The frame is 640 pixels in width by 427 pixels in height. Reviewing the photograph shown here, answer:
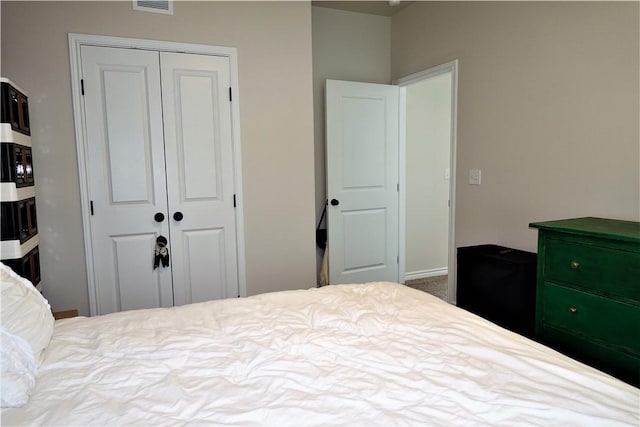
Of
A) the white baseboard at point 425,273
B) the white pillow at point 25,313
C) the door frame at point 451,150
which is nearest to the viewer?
the white pillow at point 25,313

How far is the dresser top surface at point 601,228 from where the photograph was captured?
1.78 m

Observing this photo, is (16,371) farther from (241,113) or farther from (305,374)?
(241,113)

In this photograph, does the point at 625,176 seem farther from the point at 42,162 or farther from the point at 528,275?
the point at 42,162

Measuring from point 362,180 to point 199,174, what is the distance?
165 centimetres

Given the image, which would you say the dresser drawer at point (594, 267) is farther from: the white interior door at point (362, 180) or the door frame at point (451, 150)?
the white interior door at point (362, 180)

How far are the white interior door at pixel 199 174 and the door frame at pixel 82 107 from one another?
41 mm

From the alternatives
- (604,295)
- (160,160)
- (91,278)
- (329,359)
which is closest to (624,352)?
(604,295)

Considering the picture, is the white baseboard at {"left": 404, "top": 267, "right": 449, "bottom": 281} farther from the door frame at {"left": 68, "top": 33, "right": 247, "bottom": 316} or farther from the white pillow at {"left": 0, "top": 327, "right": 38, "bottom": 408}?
the white pillow at {"left": 0, "top": 327, "right": 38, "bottom": 408}

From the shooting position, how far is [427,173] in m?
4.60

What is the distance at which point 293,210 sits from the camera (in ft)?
10.8

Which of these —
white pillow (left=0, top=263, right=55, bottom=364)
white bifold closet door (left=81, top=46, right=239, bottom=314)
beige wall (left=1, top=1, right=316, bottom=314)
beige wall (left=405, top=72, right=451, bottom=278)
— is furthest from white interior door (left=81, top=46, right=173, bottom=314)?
beige wall (left=405, top=72, right=451, bottom=278)

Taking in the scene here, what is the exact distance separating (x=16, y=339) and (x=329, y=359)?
88 cm

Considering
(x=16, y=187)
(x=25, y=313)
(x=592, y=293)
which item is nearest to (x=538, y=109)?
(x=592, y=293)

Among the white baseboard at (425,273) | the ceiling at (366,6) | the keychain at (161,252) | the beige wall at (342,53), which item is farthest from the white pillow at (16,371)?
the white baseboard at (425,273)
